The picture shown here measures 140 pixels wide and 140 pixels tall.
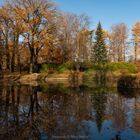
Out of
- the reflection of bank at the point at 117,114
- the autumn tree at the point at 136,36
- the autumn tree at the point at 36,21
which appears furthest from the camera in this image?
the autumn tree at the point at 136,36

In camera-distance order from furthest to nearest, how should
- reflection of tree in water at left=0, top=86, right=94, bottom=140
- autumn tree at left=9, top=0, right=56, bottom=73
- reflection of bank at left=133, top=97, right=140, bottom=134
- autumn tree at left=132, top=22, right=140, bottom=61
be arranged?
autumn tree at left=132, top=22, right=140, bottom=61
autumn tree at left=9, top=0, right=56, bottom=73
reflection of bank at left=133, top=97, right=140, bottom=134
reflection of tree in water at left=0, top=86, right=94, bottom=140

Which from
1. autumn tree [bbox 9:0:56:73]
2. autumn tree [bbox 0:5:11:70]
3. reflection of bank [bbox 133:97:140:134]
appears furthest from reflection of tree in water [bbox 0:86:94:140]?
autumn tree [bbox 0:5:11:70]

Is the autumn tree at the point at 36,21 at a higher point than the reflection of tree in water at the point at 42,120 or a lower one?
higher

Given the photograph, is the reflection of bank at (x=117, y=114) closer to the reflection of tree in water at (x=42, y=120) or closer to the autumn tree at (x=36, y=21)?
the reflection of tree in water at (x=42, y=120)

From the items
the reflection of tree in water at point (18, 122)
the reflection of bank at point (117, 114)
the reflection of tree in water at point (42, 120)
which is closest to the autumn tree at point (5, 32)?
the reflection of tree in water at point (42, 120)

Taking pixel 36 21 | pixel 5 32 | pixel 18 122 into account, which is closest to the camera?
pixel 18 122

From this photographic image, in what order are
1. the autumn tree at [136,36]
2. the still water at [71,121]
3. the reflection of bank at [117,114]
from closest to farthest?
1. the still water at [71,121]
2. the reflection of bank at [117,114]
3. the autumn tree at [136,36]

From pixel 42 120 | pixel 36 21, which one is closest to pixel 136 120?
pixel 42 120

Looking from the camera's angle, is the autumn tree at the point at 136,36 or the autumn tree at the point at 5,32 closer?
the autumn tree at the point at 5,32

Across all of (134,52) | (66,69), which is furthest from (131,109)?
(134,52)

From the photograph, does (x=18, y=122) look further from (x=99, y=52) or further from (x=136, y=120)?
(x=99, y=52)

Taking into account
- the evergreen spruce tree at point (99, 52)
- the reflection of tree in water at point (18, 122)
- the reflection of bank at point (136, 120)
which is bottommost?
the reflection of bank at point (136, 120)

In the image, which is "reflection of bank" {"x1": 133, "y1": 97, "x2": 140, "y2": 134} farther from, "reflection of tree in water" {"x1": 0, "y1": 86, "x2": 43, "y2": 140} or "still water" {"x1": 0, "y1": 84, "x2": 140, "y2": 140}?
"reflection of tree in water" {"x1": 0, "y1": 86, "x2": 43, "y2": 140}

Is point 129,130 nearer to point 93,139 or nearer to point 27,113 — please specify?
point 93,139
